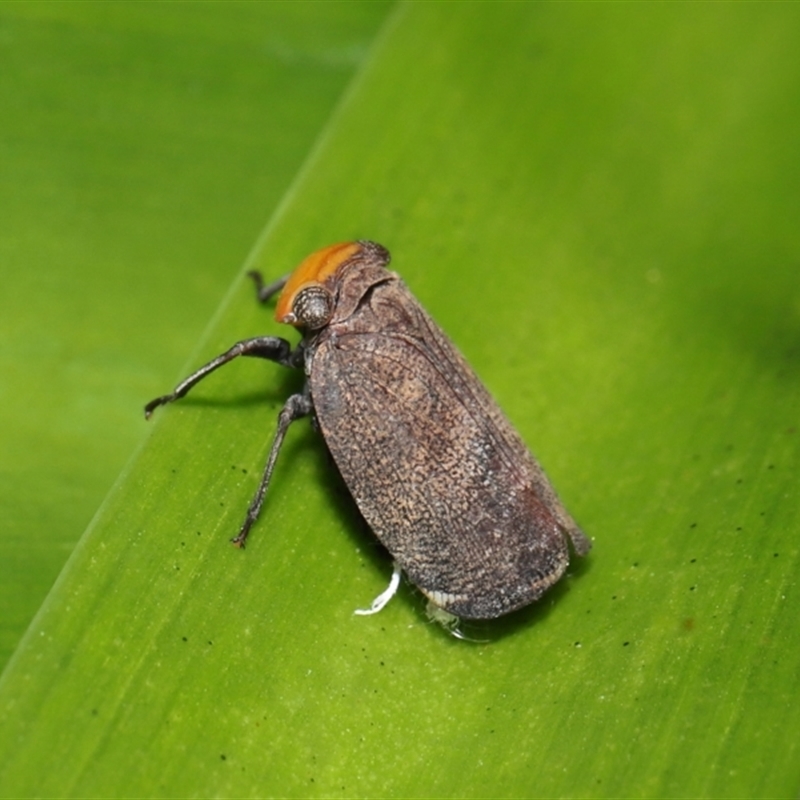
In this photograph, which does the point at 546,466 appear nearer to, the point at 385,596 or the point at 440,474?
the point at 440,474

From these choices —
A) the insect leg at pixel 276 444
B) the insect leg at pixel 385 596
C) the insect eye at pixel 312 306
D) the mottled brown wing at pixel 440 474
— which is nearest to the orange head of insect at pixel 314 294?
the insect eye at pixel 312 306

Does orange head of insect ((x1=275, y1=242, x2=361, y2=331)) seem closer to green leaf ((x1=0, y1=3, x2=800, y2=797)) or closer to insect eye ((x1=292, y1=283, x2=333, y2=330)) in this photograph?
insect eye ((x1=292, y1=283, x2=333, y2=330))

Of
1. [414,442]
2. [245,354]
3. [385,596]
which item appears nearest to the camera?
[385,596]

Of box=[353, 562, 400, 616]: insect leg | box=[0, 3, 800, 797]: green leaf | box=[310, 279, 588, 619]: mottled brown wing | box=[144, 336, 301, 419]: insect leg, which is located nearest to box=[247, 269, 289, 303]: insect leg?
box=[0, 3, 800, 797]: green leaf

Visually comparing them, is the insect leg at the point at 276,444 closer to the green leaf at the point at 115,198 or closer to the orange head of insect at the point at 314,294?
the orange head of insect at the point at 314,294

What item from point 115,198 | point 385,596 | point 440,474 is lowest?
point 385,596

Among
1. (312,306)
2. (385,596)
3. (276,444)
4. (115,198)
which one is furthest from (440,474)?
(115,198)

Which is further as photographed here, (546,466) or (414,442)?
(546,466)
